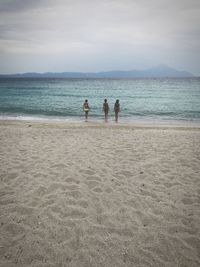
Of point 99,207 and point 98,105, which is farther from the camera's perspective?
point 98,105

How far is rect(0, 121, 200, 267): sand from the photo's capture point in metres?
3.85

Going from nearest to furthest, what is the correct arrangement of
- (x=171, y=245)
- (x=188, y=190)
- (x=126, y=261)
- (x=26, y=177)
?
(x=126, y=261) < (x=171, y=245) < (x=188, y=190) < (x=26, y=177)

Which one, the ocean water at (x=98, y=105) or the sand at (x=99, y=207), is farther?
the ocean water at (x=98, y=105)

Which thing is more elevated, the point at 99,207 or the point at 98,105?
the point at 99,207

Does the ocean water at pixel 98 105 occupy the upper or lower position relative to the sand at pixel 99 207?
lower

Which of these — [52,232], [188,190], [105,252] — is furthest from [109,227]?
[188,190]

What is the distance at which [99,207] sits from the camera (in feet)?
16.8

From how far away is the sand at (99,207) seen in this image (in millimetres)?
3850

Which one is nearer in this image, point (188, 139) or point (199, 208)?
point (199, 208)

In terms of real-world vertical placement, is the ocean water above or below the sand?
below

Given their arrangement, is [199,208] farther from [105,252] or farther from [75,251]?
[75,251]

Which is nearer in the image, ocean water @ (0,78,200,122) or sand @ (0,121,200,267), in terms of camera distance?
sand @ (0,121,200,267)

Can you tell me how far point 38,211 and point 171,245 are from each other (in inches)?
112

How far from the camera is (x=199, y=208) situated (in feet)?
17.1
